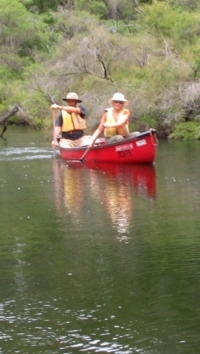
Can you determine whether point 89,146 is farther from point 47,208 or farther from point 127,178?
point 47,208

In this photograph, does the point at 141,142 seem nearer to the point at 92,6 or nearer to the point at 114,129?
the point at 114,129

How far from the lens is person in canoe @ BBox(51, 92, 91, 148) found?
2302 cm

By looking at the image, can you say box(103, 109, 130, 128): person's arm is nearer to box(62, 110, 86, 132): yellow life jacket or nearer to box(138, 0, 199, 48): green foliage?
box(62, 110, 86, 132): yellow life jacket

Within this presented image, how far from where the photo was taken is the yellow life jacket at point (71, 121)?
23141mm

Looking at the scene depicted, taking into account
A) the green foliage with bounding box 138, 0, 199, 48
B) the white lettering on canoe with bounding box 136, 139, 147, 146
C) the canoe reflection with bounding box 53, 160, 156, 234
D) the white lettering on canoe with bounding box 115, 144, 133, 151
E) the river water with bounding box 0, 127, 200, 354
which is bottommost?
the river water with bounding box 0, 127, 200, 354

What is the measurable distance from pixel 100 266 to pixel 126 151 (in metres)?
12.4

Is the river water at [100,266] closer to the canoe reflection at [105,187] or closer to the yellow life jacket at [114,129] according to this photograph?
the canoe reflection at [105,187]

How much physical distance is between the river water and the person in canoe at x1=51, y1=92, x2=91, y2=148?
5.97 metres

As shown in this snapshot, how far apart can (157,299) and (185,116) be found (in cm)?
2342

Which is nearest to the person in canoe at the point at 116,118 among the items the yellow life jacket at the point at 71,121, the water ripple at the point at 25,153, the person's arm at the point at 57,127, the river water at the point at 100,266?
the yellow life jacket at the point at 71,121

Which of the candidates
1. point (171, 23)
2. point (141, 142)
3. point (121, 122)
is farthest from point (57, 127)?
point (171, 23)

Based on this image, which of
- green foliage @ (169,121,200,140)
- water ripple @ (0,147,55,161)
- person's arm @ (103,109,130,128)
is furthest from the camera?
green foliage @ (169,121,200,140)

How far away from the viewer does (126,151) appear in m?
21.4

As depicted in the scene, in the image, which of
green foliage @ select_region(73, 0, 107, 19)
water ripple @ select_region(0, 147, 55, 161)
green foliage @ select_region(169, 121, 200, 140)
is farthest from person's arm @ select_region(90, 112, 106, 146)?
green foliage @ select_region(73, 0, 107, 19)
